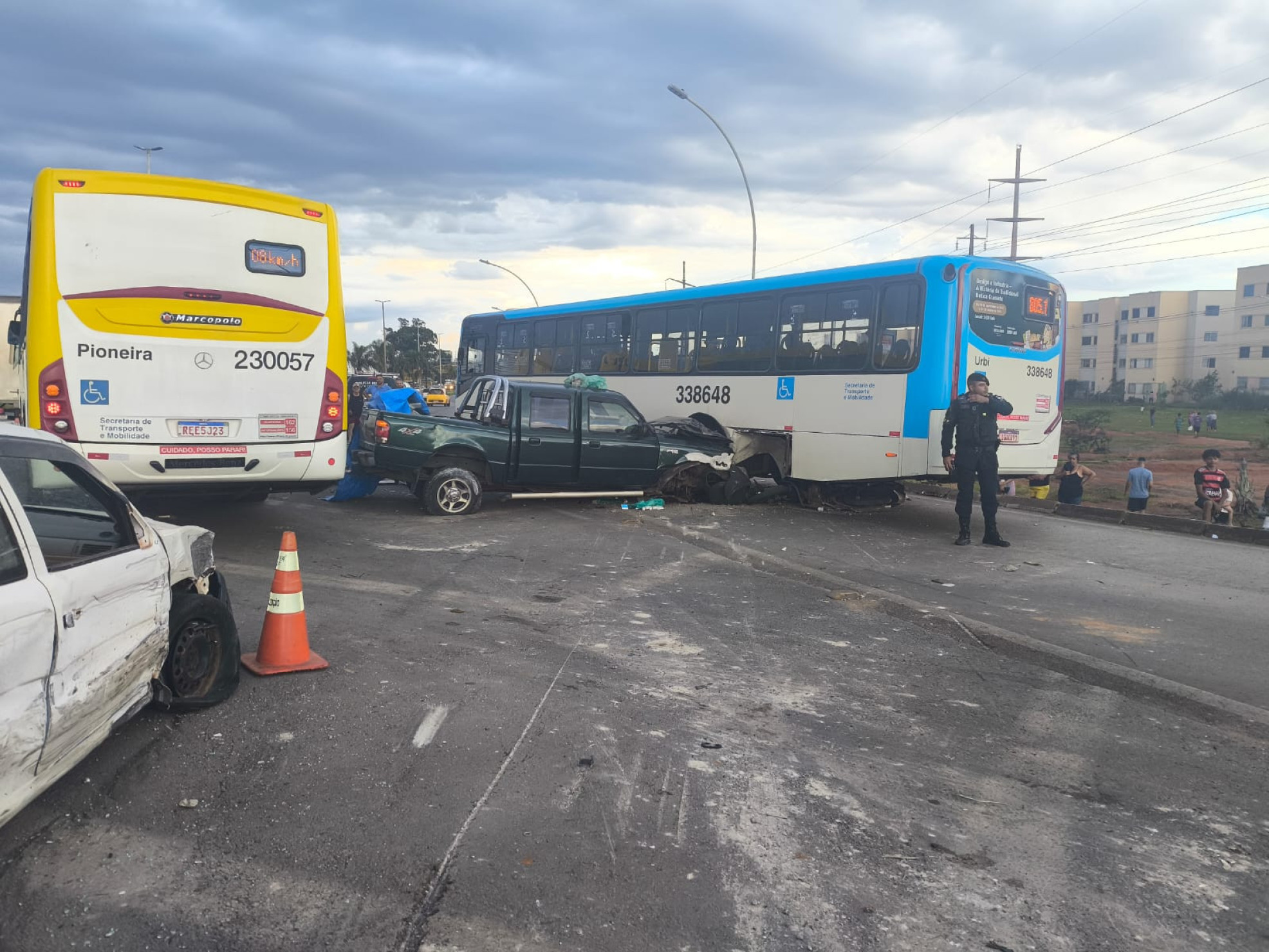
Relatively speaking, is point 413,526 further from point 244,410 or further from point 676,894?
point 676,894

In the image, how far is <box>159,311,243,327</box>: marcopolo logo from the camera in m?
8.40

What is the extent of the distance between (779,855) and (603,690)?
1.96 m

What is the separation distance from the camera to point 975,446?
10.9 metres

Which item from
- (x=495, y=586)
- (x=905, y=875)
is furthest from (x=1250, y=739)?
(x=495, y=586)

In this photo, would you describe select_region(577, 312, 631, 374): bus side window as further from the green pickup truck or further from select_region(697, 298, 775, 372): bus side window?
the green pickup truck

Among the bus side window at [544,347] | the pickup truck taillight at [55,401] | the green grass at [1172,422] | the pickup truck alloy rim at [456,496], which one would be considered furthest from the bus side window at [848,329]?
the green grass at [1172,422]

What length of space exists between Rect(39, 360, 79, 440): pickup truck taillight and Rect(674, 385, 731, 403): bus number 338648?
935cm

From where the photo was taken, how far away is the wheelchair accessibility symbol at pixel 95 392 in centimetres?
805

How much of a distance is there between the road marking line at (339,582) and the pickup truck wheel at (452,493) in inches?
146

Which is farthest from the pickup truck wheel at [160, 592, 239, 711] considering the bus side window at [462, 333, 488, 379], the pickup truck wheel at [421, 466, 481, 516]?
the bus side window at [462, 333, 488, 379]

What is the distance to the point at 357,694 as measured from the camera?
16.8ft

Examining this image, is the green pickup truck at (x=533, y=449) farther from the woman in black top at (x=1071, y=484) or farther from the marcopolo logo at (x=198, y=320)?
the woman in black top at (x=1071, y=484)

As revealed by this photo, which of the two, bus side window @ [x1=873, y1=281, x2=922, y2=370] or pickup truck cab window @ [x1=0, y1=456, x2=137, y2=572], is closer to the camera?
pickup truck cab window @ [x1=0, y1=456, x2=137, y2=572]

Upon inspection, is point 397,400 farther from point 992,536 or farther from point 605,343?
point 992,536
